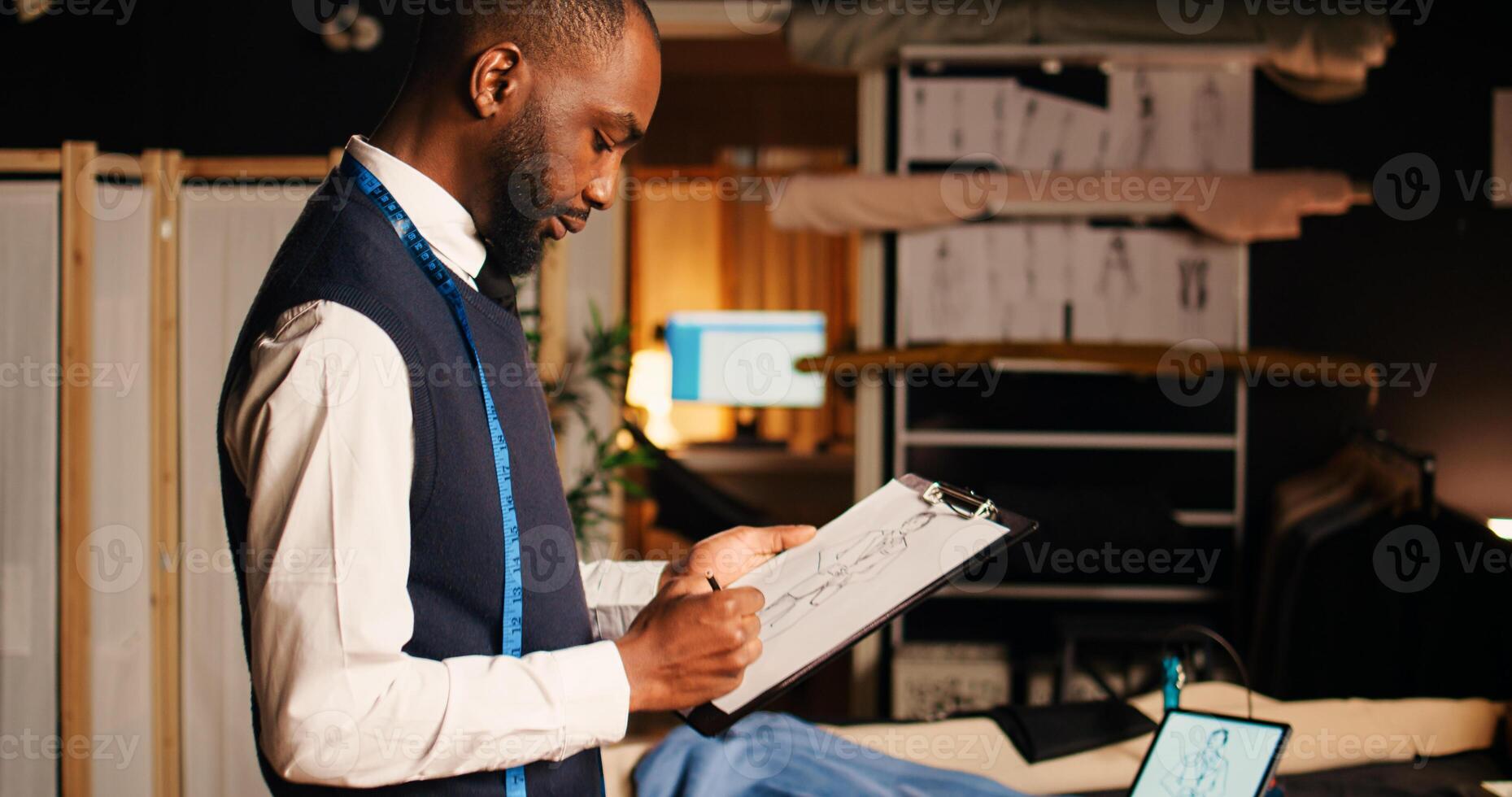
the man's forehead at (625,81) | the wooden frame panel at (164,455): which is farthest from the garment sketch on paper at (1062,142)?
the man's forehead at (625,81)

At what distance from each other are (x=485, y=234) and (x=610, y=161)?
149 millimetres

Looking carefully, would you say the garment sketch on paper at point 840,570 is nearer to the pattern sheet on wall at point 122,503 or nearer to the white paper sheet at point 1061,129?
the pattern sheet on wall at point 122,503

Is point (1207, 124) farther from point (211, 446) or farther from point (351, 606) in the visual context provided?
point (351, 606)

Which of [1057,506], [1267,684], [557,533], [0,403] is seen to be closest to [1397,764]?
[1267,684]

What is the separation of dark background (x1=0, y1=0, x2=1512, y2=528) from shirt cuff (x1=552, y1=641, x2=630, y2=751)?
3601 mm

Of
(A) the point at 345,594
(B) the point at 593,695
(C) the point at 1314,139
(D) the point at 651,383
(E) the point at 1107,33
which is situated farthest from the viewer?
(D) the point at 651,383

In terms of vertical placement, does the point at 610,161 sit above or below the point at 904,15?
below

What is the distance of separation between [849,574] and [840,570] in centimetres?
2

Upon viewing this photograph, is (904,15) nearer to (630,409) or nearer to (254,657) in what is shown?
(630,409)

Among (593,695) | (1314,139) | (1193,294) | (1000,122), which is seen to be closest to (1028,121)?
(1000,122)

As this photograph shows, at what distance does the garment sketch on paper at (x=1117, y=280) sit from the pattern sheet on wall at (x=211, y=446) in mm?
2733

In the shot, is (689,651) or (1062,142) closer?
(689,651)

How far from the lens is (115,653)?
10.8ft

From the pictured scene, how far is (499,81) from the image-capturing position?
103 centimetres
